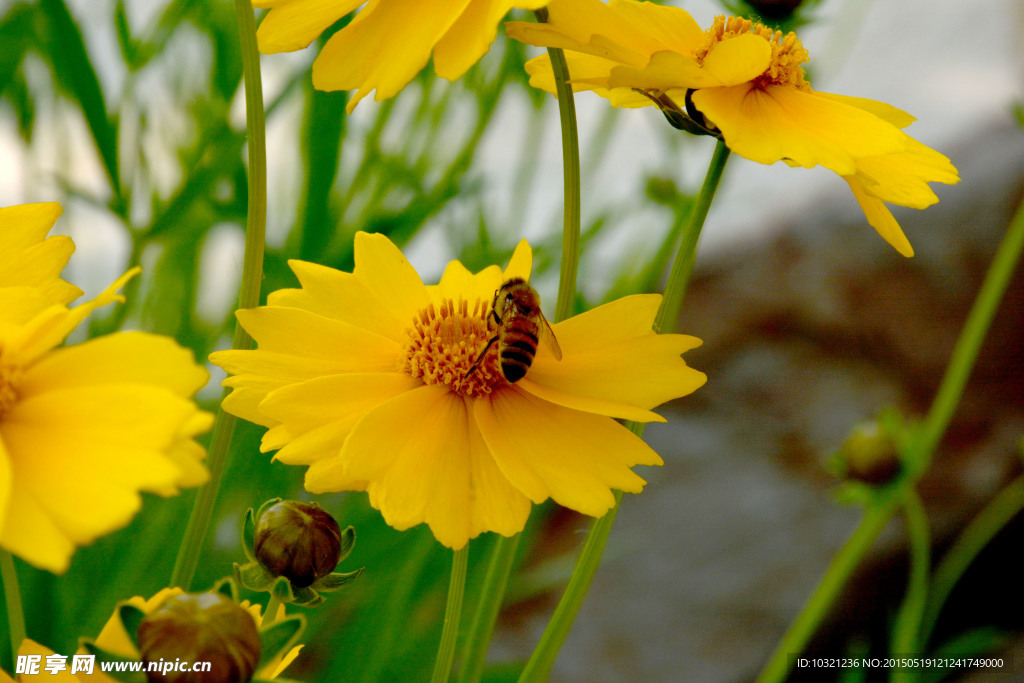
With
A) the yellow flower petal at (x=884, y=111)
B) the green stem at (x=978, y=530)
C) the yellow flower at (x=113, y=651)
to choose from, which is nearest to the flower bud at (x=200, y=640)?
the yellow flower at (x=113, y=651)

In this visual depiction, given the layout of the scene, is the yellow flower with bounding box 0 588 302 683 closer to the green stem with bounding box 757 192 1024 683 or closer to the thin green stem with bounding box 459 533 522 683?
the thin green stem with bounding box 459 533 522 683

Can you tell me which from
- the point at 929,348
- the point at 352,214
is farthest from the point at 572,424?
the point at 929,348

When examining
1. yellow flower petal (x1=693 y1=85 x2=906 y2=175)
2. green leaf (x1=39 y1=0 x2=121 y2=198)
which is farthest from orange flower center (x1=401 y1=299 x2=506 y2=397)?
green leaf (x1=39 y1=0 x2=121 y2=198)

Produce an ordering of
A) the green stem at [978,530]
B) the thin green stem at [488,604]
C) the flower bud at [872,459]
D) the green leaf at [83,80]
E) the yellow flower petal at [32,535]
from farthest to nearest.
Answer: the green stem at [978,530], the flower bud at [872,459], the green leaf at [83,80], the thin green stem at [488,604], the yellow flower petal at [32,535]

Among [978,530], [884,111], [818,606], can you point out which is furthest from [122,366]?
[978,530]

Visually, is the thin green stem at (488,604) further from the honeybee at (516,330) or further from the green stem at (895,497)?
the green stem at (895,497)

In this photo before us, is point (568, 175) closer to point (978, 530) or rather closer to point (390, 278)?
point (390, 278)
